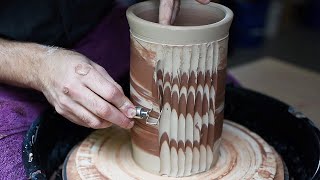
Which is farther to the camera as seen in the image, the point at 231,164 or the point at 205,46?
the point at 231,164

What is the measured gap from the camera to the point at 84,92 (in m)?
0.80

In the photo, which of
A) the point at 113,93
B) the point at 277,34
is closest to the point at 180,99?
the point at 113,93

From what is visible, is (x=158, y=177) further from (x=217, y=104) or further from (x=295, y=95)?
(x=295, y=95)

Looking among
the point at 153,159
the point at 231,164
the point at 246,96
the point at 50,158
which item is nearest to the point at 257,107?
the point at 246,96

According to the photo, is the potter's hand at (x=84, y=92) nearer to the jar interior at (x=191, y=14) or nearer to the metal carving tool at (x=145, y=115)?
the metal carving tool at (x=145, y=115)

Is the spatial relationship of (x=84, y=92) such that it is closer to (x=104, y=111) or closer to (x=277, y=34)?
(x=104, y=111)

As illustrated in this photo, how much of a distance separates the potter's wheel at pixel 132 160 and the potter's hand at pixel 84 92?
12cm

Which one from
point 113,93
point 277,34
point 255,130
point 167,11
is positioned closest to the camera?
point 113,93

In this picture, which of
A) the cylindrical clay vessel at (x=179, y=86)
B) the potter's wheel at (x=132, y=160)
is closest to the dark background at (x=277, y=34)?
the potter's wheel at (x=132, y=160)

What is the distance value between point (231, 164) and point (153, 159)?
0.17m

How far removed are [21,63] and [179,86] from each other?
0.33 meters

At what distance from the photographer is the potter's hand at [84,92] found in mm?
796

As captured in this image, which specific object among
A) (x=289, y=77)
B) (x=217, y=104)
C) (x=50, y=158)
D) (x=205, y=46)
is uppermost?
(x=205, y=46)

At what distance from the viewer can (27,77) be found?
A: 91 cm
